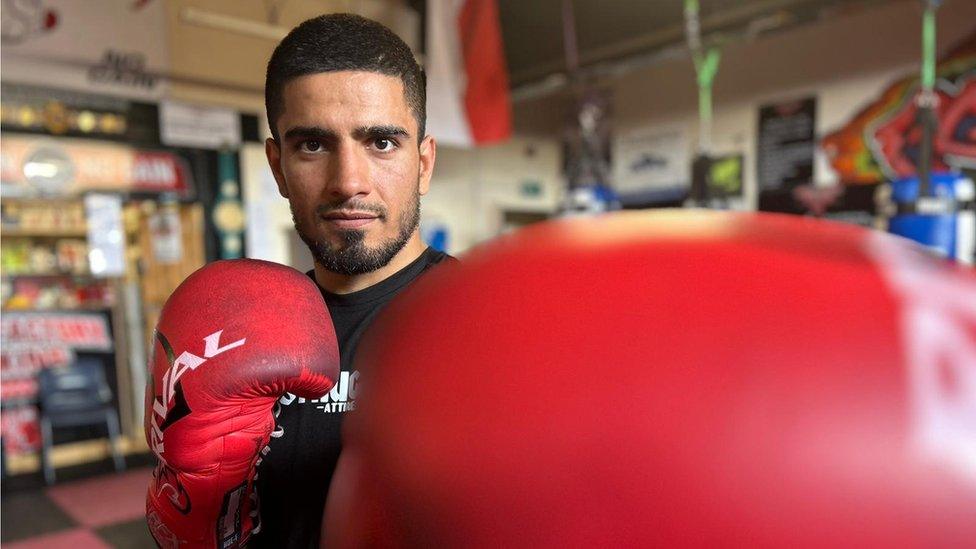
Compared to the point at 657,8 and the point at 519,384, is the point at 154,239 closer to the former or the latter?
the point at 657,8

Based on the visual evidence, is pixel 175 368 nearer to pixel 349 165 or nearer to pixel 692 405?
pixel 349 165

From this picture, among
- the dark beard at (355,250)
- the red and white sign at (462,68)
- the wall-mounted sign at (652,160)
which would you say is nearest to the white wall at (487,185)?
the wall-mounted sign at (652,160)

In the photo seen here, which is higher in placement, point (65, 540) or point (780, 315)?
point (780, 315)

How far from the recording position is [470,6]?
3494mm

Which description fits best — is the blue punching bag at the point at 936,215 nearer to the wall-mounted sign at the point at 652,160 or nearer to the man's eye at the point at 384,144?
the man's eye at the point at 384,144

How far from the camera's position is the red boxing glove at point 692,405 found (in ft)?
1.05

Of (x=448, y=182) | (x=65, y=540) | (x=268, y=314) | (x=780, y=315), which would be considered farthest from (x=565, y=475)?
(x=448, y=182)

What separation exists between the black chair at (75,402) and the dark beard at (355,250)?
347 centimetres

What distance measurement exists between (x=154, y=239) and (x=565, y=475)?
4136 mm

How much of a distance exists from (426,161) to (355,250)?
0.64 ft

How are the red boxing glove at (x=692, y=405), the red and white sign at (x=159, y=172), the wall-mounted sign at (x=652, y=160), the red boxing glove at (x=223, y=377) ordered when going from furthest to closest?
1. the wall-mounted sign at (x=652, y=160)
2. the red and white sign at (x=159, y=172)
3. the red boxing glove at (x=223, y=377)
4. the red boxing glove at (x=692, y=405)

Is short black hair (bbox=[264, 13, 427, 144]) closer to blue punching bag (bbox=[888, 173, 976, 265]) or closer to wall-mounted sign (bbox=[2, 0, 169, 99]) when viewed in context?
blue punching bag (bbox=[888, 173, 976, 265])

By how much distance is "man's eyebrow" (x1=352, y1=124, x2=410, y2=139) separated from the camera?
78 cm

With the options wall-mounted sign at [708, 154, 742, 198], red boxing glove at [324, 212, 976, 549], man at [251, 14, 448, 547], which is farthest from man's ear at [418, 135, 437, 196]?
wall-mounted sign at [708, 154, 742, 198]
